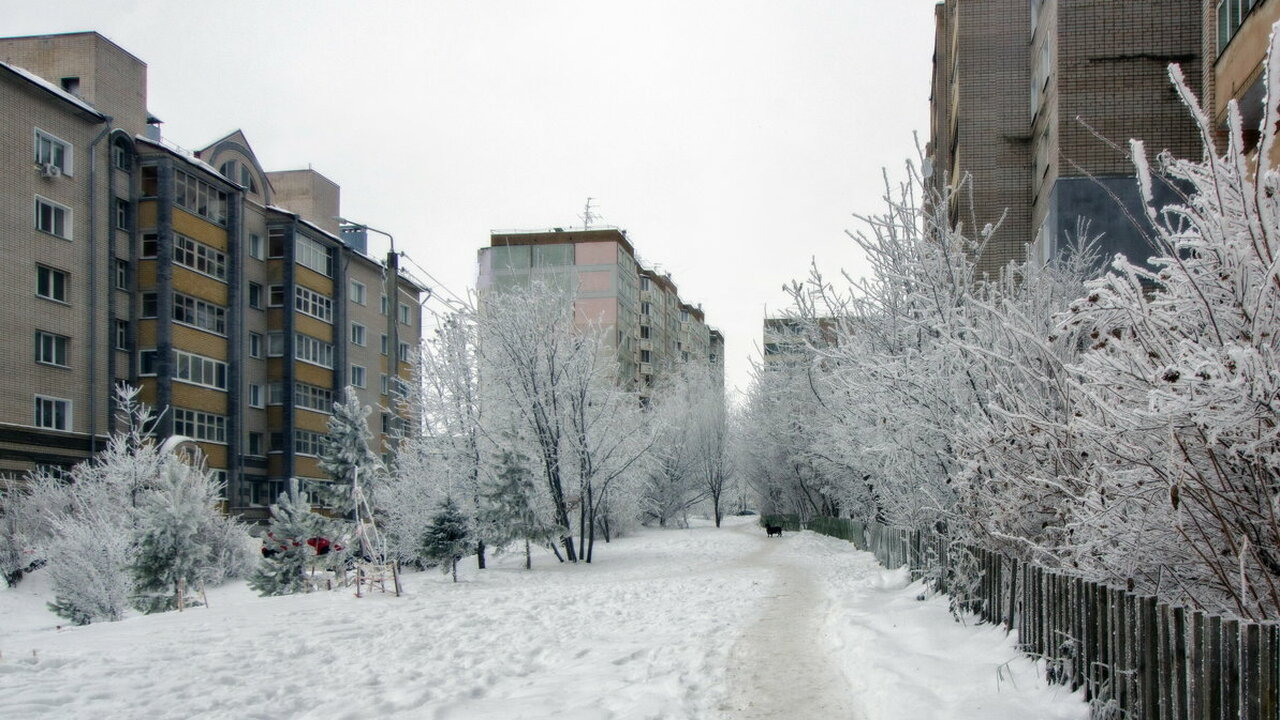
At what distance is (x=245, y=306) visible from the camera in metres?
43.9

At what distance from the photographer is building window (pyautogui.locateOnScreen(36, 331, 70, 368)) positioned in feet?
105

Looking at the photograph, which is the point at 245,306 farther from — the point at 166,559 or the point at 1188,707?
the point at 1188,707

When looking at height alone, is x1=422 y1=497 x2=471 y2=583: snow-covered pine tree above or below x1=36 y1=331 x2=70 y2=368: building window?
below

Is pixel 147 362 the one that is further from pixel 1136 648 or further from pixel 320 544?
pixel 1136 648

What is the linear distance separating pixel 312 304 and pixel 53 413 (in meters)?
17.8

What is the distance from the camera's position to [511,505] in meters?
27.3

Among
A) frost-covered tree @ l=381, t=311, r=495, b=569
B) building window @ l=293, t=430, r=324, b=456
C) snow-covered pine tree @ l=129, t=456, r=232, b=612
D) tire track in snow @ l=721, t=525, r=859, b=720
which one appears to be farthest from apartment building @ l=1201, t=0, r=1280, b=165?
building window @ l=293, t=430, r=324, b=456

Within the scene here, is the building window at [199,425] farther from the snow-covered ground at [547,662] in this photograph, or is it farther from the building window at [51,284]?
the snow-covered ground at [547,662]

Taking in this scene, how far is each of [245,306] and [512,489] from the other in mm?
22464

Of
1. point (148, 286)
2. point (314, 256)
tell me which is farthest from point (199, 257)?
point (314, 256)

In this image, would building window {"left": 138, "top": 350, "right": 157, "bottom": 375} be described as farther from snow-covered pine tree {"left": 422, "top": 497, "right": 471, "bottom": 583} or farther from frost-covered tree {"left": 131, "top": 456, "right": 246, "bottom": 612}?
snow-covered pine tree {"left": 422, "top": 497, "right": 471, "bottom": 583}

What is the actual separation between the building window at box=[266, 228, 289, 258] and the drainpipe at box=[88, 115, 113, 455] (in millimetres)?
12165

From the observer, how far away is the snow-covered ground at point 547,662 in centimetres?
774

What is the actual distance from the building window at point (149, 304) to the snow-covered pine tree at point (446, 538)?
20.6 metres
